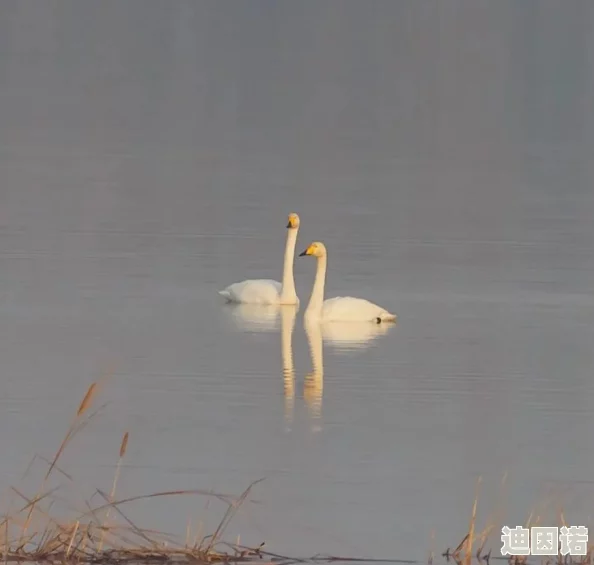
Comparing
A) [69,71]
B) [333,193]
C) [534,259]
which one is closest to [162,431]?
[534,259]

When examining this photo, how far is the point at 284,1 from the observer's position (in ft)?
372

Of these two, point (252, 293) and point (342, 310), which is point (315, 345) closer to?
point (342, 310)

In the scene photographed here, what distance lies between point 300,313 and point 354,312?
1.18 metres

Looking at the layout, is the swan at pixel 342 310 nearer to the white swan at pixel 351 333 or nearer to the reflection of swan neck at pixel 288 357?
the white swan at pixel 351 333

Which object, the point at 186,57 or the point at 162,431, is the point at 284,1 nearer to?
the point at 186,57

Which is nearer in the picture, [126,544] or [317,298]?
[126,544]

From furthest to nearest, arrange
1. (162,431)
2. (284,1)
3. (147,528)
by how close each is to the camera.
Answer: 1. (284,1)
2. (162,431)
3. (147,528)

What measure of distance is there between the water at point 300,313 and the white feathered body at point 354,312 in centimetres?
28

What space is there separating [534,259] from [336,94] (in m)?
33.6

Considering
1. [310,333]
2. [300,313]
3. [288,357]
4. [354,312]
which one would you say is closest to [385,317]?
[354,312]

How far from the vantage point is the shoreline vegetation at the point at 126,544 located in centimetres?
766
